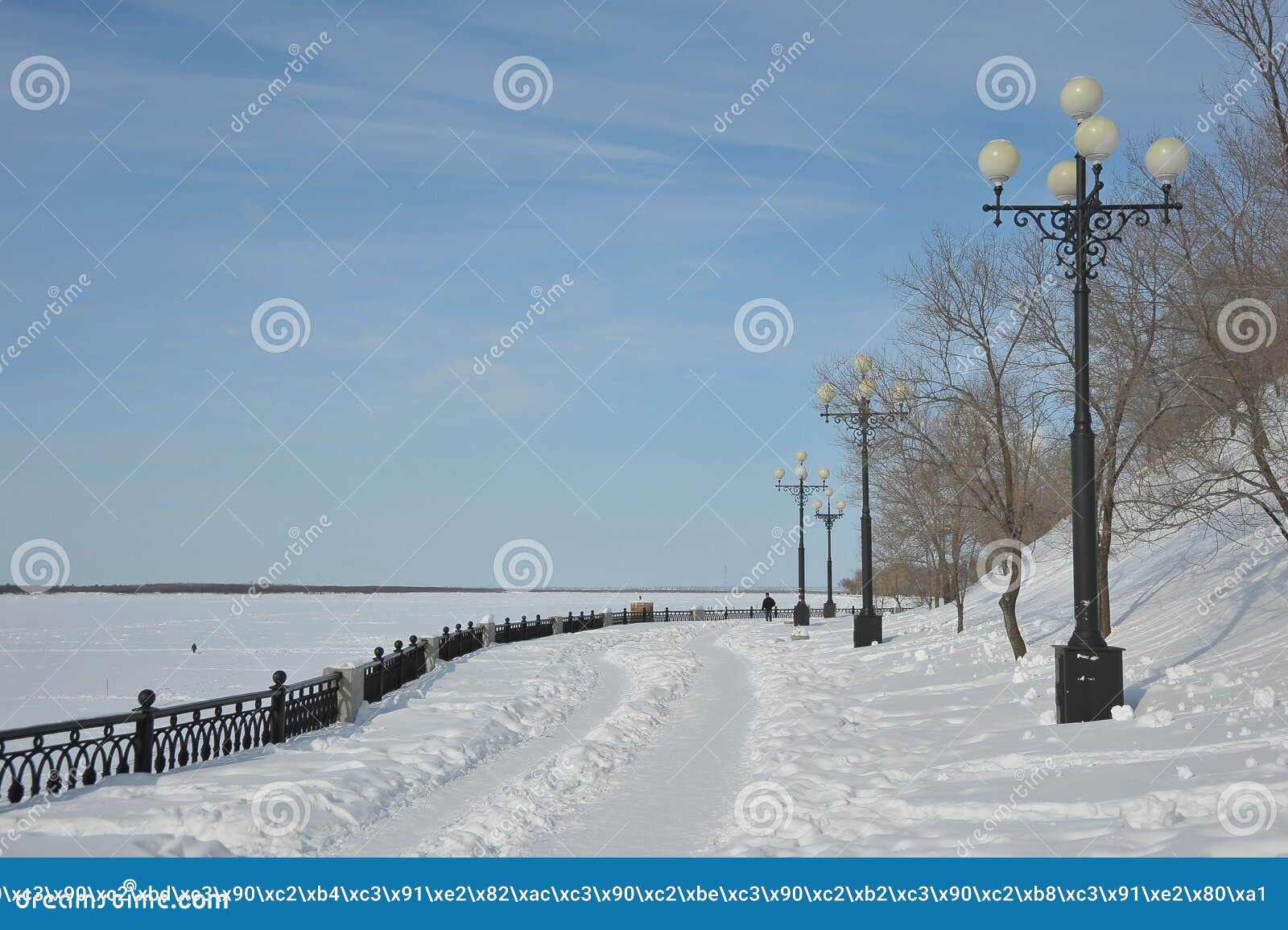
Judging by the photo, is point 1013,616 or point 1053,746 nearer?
point 1053,746

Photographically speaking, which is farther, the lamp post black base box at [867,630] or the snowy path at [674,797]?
the lamp post black base box at [867,630]

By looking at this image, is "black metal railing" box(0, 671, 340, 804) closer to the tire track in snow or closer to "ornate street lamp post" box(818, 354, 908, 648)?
the tire track in snow

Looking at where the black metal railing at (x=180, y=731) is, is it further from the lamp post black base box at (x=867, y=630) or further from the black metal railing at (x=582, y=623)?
the black metal railing at (x=582, y=623)

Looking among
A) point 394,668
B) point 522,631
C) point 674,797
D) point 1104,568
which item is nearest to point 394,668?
point 394,668

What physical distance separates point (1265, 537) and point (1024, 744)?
10.2m

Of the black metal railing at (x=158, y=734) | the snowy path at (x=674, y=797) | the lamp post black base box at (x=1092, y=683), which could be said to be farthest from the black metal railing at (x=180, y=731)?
the lamp post black base box at (x=1092, y=683)

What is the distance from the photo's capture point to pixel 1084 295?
1083 cm

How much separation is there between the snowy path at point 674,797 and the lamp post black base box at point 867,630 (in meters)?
10.7

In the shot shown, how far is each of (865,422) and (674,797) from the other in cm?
1530

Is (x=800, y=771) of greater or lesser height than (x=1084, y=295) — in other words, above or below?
below

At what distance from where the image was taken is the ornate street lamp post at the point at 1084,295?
10.3m

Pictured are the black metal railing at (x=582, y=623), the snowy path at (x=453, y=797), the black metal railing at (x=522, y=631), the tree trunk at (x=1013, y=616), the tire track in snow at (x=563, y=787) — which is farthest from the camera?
the black metal railing at (x=582, y=623)

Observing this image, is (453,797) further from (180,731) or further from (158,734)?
(158,734)

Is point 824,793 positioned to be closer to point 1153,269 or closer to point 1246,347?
point 1246,347
